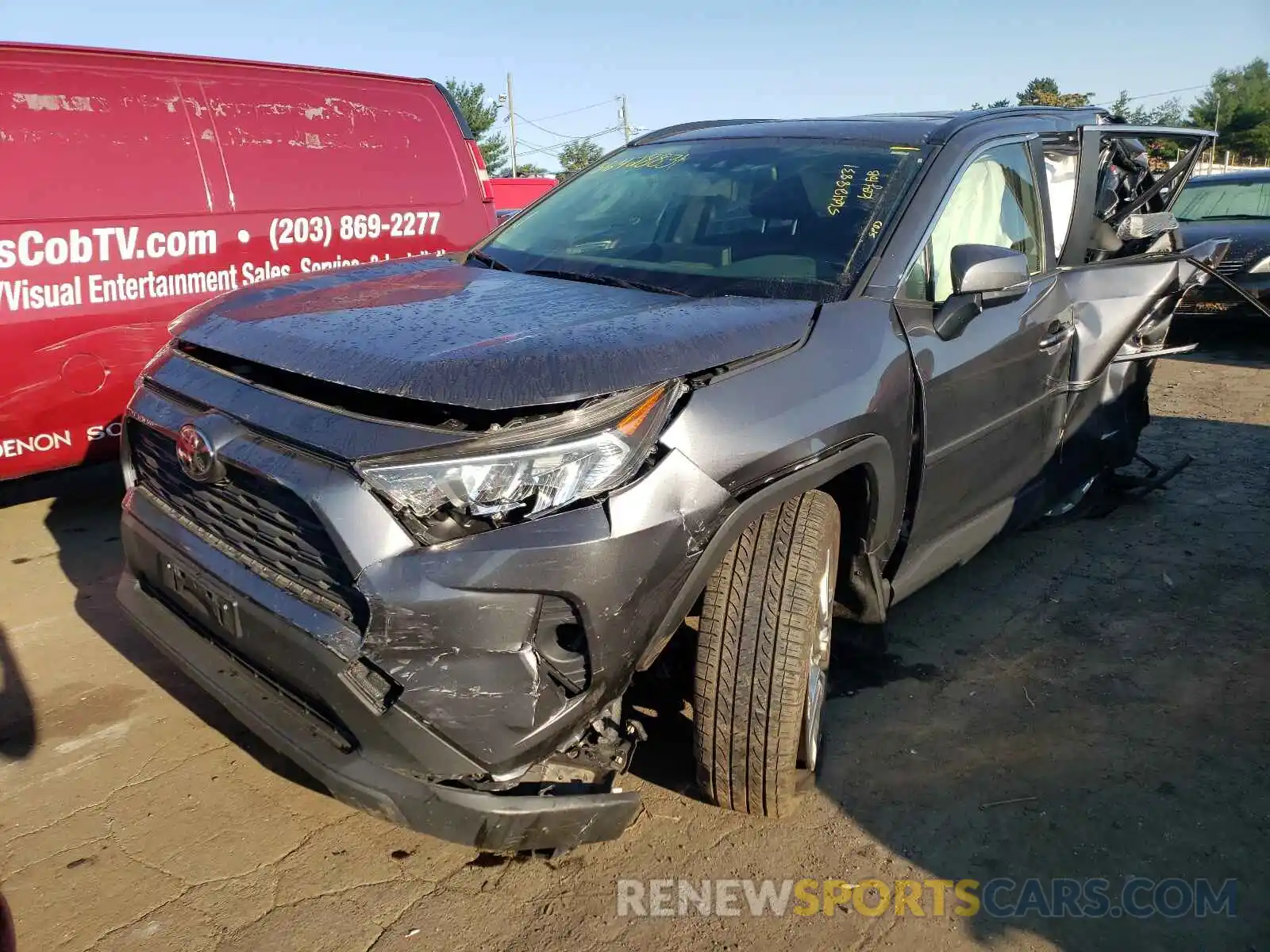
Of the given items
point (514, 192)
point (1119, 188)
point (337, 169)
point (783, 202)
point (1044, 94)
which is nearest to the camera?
point (783, 202)

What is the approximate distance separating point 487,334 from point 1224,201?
418 inches

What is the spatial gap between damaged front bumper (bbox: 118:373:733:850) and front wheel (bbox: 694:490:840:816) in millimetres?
309

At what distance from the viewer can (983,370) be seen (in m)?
3.26

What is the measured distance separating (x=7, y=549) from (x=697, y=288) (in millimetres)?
3557

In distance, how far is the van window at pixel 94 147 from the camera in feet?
13.2

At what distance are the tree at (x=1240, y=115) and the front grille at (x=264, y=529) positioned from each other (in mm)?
59699

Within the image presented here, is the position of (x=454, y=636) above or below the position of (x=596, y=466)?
below

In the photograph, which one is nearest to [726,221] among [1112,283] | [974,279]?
[974,279]

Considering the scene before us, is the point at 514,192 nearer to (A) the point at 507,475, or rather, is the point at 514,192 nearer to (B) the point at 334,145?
(B) the point at 334,145

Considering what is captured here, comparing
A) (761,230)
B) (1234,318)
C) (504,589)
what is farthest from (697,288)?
(1234,318)

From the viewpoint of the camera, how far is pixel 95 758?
9.73 feet

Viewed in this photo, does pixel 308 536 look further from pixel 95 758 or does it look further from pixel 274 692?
pixel 95 758

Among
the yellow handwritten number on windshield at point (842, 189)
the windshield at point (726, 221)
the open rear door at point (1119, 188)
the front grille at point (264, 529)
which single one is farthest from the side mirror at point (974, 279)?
the front grille at point (264, 529)

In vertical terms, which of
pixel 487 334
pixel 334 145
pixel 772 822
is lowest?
pixel 772 822
